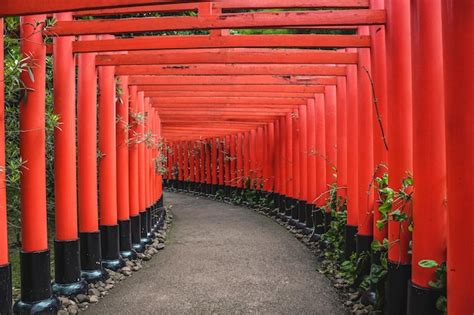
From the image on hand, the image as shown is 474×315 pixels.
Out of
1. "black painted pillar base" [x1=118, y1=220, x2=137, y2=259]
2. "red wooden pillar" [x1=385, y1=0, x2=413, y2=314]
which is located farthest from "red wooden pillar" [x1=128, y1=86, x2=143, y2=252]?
"red wooden pillar" [x1=385, y1=0, x2=413, y2=314]

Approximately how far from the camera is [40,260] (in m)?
4.14

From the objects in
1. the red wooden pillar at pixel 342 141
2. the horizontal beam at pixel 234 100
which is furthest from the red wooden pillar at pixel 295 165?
the red wooden pillar at pixel 342 141

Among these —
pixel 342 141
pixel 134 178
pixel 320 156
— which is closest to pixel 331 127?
pixel 320 156

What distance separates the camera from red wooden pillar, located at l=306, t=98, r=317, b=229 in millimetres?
8742

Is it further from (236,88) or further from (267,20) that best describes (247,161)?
(267,20)

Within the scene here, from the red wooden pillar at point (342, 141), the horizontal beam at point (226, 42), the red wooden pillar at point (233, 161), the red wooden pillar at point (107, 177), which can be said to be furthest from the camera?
the red wooden pillar at point (233, 161)

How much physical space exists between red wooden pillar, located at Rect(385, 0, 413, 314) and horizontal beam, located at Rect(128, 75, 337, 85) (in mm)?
3269

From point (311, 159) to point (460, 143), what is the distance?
20.9 feet

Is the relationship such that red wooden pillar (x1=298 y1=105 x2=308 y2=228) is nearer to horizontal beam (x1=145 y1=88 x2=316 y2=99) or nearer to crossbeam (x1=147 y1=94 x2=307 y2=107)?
crossbeam (x1=147 y1=94 x2=307 y2=107)

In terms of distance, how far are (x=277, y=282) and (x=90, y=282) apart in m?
2.12

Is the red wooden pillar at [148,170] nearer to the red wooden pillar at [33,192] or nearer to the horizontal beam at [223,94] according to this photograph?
the horizontal beam at [223,94]

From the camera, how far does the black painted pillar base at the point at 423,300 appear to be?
3.01 meters

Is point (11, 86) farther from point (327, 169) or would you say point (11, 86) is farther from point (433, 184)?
point (327, 169)

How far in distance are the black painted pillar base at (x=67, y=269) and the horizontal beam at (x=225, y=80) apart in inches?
122
